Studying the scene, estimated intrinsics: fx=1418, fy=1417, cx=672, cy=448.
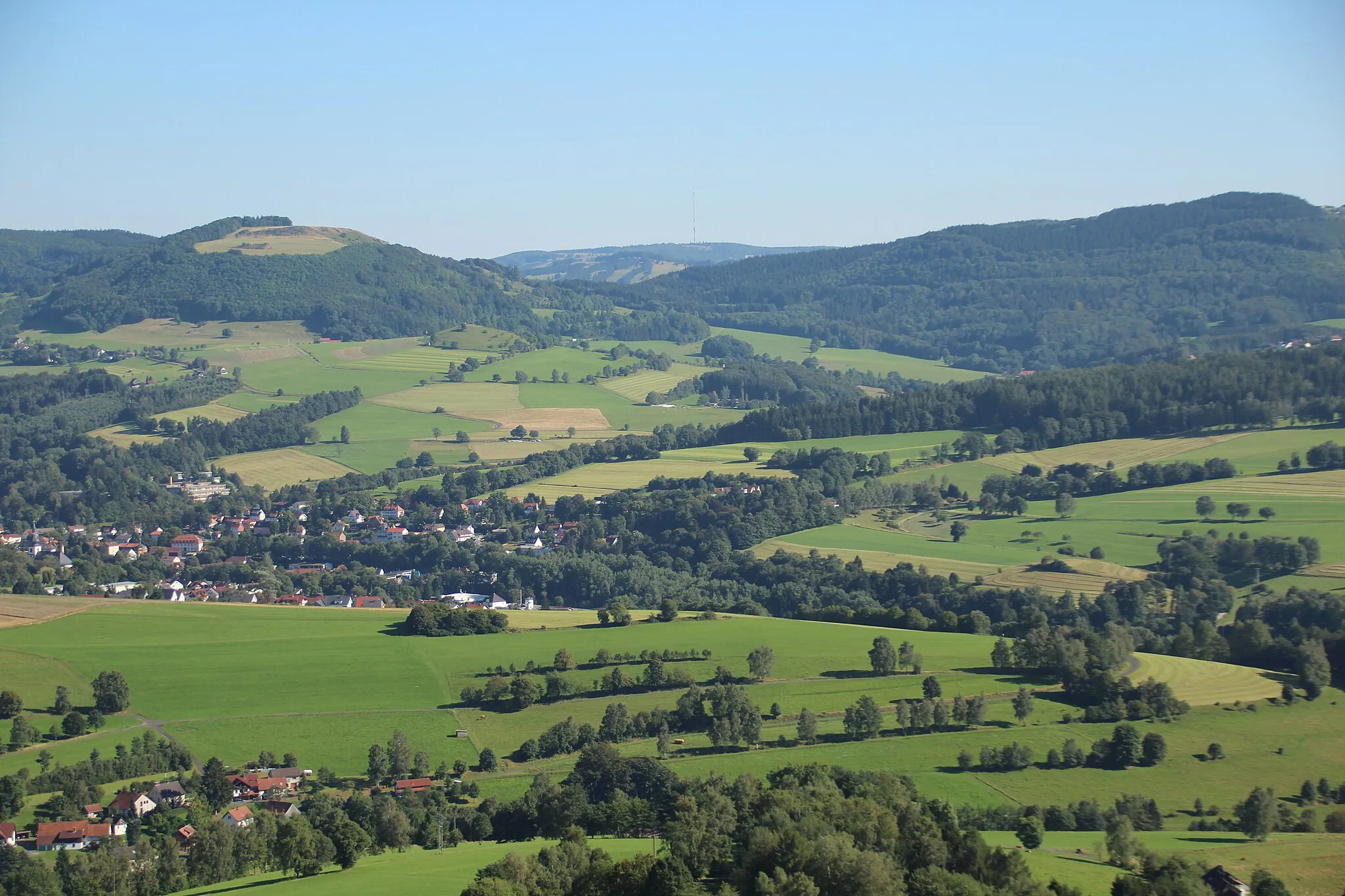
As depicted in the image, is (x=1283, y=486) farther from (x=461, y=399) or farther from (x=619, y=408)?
(x=461, y=399)

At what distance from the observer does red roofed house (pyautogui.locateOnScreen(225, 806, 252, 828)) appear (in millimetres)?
44344

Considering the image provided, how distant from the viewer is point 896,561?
8262cm

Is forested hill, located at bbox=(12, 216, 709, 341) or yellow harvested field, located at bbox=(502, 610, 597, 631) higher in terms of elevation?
forested hill, located at bbox=(12, 216, 709, 341)

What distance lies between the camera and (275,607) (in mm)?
73062

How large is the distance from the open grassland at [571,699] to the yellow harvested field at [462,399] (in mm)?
68352

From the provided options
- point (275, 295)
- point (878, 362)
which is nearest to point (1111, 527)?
point (878, 362)


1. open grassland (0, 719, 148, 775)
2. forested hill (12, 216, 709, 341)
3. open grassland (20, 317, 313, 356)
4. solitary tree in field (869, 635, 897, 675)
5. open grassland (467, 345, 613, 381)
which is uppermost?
forested hill (12, 216, 709, 341)

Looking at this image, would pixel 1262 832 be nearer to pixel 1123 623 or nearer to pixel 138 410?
pixel 1123 623

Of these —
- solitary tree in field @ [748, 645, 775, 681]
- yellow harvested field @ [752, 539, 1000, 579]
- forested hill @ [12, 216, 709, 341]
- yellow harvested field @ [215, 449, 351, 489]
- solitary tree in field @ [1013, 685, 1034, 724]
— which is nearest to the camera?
solitary tree in field @ [1013, 685, 1034, 724]

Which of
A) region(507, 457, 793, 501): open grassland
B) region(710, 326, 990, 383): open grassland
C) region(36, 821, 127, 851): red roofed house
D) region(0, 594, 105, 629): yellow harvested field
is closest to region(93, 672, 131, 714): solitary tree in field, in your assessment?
region(36, 821, 127, 851): red roofed house

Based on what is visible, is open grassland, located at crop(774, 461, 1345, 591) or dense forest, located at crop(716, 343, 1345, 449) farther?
dense forest, located at crop(716, 343, 1345, 449)

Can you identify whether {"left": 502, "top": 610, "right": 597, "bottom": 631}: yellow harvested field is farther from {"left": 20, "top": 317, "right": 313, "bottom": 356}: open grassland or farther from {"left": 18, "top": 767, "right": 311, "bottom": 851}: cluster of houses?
{"left": 20, "top": 317, "right": 313, "bottom": 356}: open grassland

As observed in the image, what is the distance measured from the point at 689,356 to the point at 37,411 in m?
81.5

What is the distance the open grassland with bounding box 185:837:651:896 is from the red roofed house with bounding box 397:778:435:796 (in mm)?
3964
